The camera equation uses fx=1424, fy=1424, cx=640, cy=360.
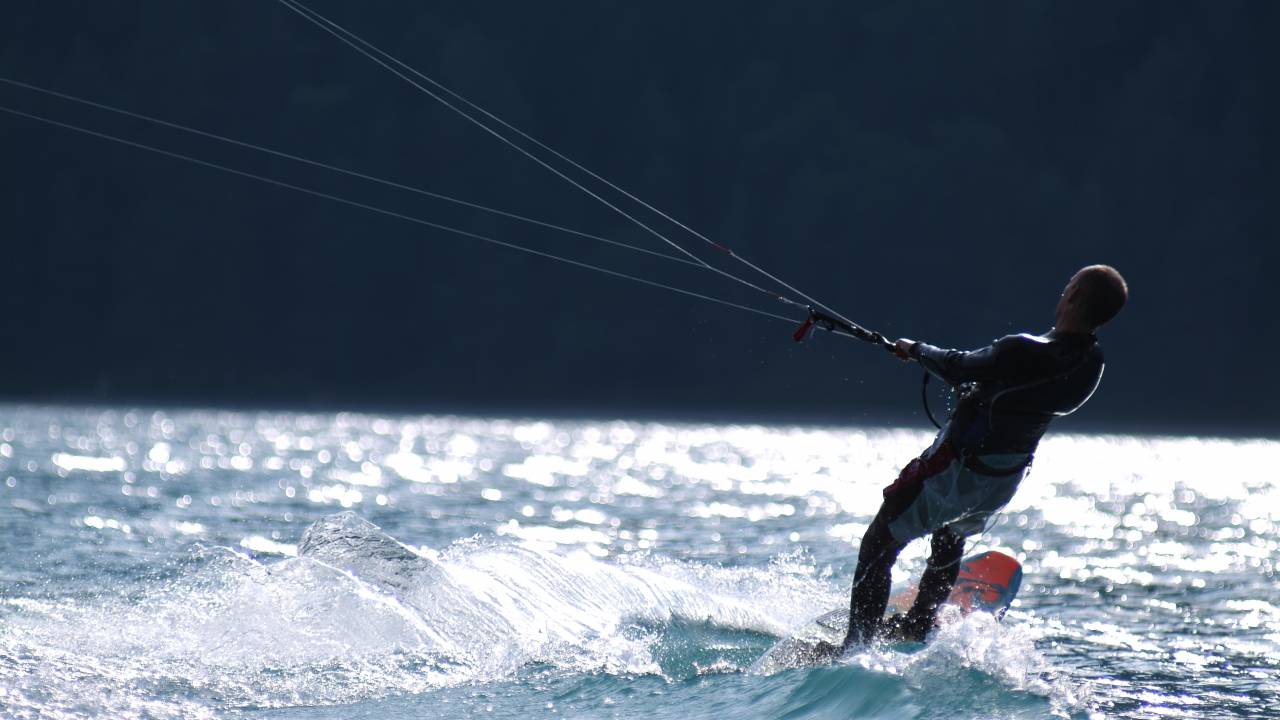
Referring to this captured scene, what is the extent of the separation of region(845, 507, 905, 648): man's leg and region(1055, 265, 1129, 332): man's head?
1.37m

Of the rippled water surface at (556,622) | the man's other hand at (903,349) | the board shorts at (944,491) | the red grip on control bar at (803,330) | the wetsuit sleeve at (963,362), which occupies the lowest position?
the rippled water surface at (556,622)

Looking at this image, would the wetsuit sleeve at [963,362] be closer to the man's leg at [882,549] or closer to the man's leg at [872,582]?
the man's leg at [882,549]

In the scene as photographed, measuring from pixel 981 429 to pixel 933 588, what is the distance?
3.67 feet

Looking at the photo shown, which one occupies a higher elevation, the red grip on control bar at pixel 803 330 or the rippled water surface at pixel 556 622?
the red grip on control bar at pixel 803 330

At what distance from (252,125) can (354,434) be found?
70.7 meters

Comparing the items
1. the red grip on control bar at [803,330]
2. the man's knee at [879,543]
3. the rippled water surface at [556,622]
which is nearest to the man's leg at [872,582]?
the man's knee at [879,543]

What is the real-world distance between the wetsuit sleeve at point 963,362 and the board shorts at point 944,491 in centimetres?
43

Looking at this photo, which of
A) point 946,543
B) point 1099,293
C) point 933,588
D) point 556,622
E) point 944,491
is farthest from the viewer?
point 556,622

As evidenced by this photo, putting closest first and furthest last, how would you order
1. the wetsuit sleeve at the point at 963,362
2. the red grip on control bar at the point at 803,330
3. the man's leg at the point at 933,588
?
the wetsuit sleeve at the point at 963,362, the red grip on control bar at the point at 803,330, the man's leg at the point at 933,588

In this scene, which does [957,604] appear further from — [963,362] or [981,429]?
[963,362]

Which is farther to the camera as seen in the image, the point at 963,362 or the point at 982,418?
the point at 982,418

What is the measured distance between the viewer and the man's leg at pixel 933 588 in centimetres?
755

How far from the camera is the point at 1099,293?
6.74 m

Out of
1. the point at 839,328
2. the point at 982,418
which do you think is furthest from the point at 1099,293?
the point at 839,328
